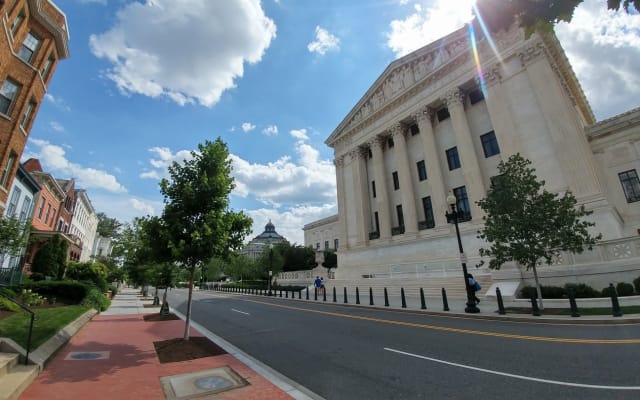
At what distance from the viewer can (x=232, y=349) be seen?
8.37 m

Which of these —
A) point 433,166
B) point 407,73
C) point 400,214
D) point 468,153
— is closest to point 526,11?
point 468,153

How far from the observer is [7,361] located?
5352mm

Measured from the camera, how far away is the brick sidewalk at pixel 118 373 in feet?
16.4

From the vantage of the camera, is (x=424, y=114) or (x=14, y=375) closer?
(x=14, y=375)

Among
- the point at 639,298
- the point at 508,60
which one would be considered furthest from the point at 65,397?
the point at 508,60

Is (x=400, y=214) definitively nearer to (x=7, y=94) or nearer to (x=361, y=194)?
(x=361, y=194)

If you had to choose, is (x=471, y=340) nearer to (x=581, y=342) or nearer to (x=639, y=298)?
(x=581, y=342)

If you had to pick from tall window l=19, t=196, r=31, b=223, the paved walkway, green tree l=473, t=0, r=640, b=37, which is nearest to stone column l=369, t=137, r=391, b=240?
the paved walkway

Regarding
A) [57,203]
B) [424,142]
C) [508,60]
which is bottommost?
[57,203]

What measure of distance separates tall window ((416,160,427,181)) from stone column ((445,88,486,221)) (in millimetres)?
5270

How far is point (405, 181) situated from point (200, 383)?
3046 centimetres

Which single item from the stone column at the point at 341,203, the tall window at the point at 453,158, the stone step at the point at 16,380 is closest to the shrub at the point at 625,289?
the tall window at the point at 453,158

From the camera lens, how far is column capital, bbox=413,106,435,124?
3222cm

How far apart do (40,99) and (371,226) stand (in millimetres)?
32561
